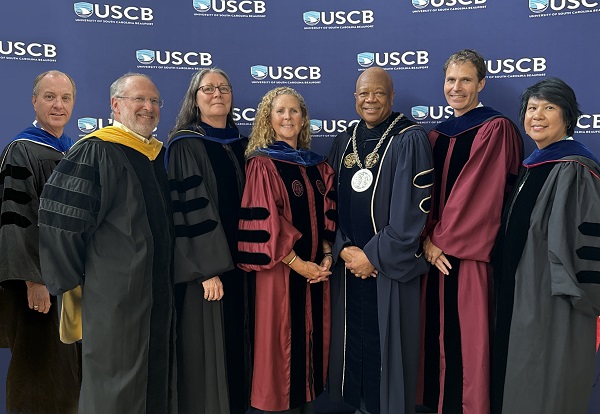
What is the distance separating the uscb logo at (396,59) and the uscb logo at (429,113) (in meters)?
0.31

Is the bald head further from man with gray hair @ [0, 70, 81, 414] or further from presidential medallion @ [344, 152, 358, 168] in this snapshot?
man with gray hair @ [0, 70, 81, 414]

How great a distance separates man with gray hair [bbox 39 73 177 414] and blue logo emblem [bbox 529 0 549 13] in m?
2.76

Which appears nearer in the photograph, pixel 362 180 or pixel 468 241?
pixel 468 241

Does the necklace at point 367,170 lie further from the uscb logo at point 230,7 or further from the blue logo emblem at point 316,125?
the uscb logo at point 230,7

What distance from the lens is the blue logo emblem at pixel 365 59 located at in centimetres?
380

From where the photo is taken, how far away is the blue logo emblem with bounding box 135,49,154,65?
12.1 ft

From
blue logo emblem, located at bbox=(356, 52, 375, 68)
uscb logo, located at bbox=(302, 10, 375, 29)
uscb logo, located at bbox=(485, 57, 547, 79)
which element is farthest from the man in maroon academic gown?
uscb logo, located at bbox=(302, 10, 375, 29)

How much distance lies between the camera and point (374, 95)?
3068 millimetres

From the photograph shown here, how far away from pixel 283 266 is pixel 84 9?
7.86 ft

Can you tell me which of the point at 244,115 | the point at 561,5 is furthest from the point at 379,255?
the point at 561,5

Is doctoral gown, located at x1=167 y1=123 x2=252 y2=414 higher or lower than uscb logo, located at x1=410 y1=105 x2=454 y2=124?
lower

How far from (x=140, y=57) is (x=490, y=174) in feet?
8.61

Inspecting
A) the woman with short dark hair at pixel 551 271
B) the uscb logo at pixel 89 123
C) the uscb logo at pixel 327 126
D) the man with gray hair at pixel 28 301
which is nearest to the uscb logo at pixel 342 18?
the uscb logo at pixel 327 126

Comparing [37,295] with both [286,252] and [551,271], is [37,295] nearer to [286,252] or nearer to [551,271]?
[286,252]
